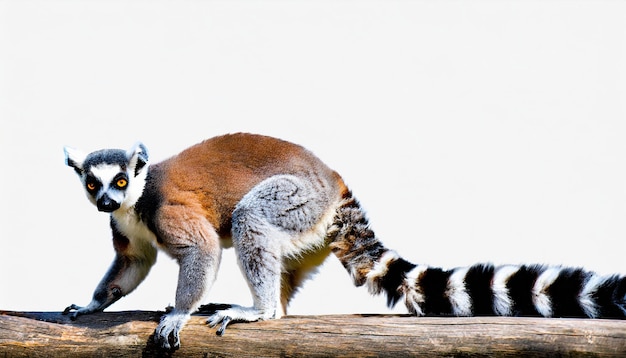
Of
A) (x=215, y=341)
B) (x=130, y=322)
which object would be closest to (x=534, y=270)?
(x=215, y=341)

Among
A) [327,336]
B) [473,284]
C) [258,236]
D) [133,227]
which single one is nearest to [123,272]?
[133,227]

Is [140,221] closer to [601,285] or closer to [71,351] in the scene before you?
[71,351]

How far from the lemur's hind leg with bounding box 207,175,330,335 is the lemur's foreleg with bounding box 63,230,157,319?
904mm

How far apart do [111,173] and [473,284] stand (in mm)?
2734

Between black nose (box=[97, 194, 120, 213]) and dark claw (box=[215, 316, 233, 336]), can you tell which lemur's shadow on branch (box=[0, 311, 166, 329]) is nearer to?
dark claw (box=[215, 316, 233, 336])

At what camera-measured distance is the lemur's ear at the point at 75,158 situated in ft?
18.2

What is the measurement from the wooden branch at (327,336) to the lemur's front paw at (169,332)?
5 cm

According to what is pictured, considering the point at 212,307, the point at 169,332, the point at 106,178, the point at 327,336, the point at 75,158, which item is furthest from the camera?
the point at 212,307

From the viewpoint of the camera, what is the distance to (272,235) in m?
5.45

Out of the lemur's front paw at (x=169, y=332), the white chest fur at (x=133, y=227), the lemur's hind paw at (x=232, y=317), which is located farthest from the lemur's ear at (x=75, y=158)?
the lemur's hind paw at (x=232, y=317)

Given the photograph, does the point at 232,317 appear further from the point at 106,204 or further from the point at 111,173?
the point at 111,173

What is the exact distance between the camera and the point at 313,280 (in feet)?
19.8

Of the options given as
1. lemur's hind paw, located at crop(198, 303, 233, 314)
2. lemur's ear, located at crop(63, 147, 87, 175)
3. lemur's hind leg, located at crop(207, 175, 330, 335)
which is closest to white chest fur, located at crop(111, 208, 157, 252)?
lemur's ear, located at crop(63, 147, 87, 175)

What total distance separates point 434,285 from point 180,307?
5.88 feet
